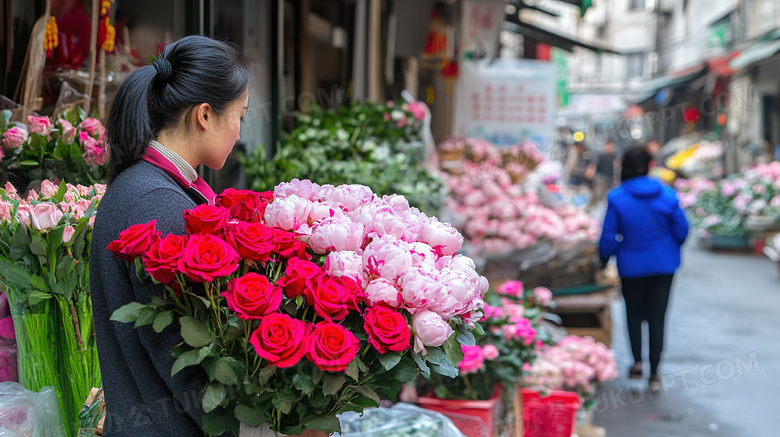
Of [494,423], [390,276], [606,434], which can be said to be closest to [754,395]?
[606,434]

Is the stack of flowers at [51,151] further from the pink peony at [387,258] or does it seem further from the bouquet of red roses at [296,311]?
the pink peony at [387,258]

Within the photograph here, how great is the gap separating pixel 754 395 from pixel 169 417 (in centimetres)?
527

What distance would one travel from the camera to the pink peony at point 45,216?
1.73 metres

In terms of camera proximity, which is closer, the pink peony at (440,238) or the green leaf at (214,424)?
the green leaf at (214,424)

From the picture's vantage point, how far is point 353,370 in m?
1.34

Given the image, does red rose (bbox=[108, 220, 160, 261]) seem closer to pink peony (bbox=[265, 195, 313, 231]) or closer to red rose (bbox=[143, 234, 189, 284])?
red rose (bbox=[143, 234, 189, 284])

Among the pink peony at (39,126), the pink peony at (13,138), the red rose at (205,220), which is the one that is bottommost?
the red rose at (205,220)

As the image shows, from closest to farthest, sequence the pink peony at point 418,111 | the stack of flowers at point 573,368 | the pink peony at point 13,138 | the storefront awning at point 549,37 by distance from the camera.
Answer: the pink peony at point 13,138
the stack of flowers at point 573,368
the pink peony at point 418,111
the storefront awning at point 549,37

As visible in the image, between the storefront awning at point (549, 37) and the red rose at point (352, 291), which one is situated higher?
the storefront awning at point (549, 37)

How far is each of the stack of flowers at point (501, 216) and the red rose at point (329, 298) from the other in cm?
450

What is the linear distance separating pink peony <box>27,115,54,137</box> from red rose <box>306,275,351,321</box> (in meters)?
1.32

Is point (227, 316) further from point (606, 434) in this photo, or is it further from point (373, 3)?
point (373, 3)

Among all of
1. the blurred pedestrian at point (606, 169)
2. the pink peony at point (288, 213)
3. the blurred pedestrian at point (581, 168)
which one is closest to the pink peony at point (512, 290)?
the pink peony at point (288, 213)

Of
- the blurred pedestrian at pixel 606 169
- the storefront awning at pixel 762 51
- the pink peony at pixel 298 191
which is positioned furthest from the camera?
the blurred pedestrian at pixel 606 169
